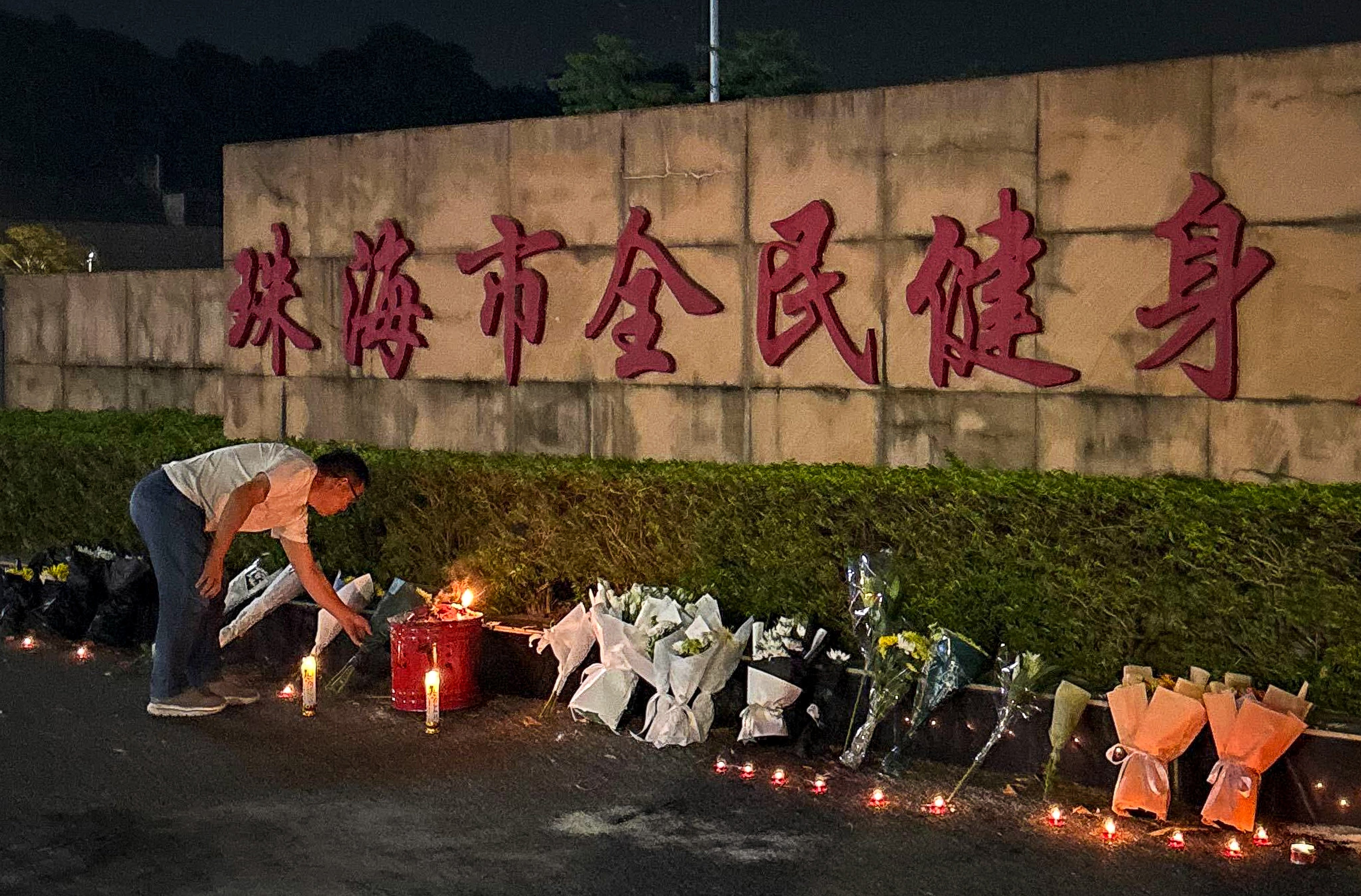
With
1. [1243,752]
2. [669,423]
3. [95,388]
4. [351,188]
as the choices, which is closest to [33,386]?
[95,388]

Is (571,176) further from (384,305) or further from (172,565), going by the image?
(172,565)

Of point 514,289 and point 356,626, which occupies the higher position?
point 514,289

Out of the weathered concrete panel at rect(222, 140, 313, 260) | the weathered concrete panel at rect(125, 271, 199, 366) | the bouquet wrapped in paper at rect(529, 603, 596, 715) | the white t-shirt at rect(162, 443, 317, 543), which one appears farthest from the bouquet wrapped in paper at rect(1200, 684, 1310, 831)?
the weathered concrete panel at rect(125, 271, 199, 366)

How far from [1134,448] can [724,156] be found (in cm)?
261

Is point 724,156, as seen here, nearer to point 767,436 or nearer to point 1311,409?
point 767,436

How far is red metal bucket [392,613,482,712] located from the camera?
23.1ft

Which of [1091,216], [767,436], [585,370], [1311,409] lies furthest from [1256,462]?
[585,370]

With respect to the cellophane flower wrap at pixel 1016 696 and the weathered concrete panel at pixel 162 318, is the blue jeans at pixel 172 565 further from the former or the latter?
the weathered concrete panel at pixel 162 318

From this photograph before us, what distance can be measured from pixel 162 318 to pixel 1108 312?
909 centimetres

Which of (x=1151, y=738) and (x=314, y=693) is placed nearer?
(x=1151, y=738)

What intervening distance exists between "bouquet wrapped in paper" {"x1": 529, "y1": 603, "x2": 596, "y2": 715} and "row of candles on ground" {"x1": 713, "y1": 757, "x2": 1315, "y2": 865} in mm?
1038

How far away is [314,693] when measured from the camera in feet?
23.4

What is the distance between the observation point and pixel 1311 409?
260 inches

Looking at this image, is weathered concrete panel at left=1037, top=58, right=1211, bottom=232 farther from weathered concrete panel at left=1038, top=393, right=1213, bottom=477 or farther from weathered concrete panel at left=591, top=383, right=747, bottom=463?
weathered concrete panel at left=591, top=383, right=747, bottom=463
